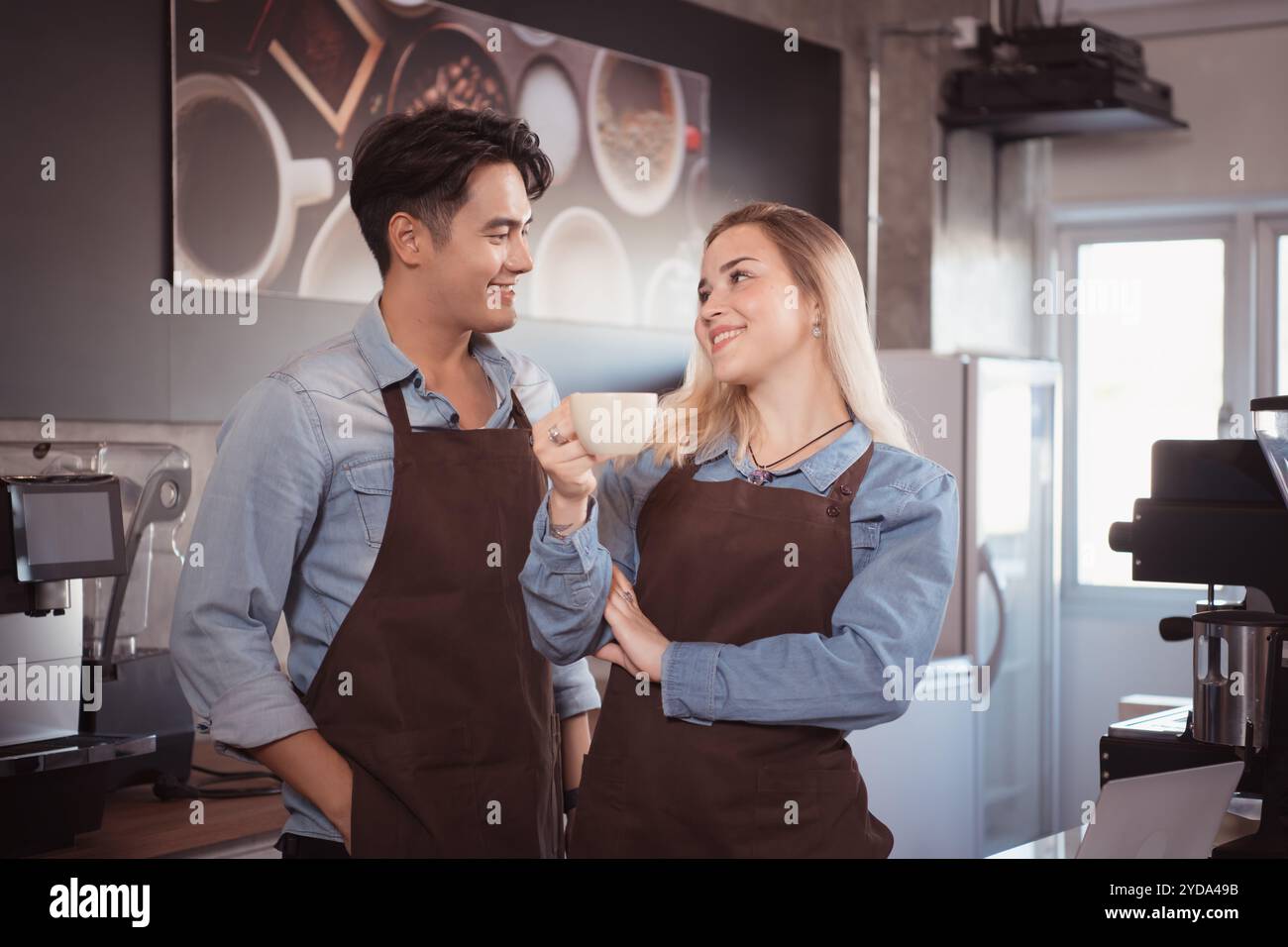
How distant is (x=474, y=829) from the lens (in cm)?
175

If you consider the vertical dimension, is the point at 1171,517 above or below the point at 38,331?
below

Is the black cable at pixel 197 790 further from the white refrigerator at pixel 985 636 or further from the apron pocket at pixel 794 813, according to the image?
the white refrigerator at pixel 985 636

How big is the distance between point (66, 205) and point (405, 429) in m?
1.29

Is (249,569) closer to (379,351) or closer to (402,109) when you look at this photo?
(379,351)

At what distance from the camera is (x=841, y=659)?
5.14 ft

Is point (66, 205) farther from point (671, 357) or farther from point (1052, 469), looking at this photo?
point (1052, 469)

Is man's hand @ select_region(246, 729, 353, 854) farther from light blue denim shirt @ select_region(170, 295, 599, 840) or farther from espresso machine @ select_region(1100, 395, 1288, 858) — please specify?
espresso machine @ select_region(1100, 395, 1288, 858)

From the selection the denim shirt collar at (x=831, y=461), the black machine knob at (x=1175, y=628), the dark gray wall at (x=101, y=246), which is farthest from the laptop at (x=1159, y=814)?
the dark gray wall at (x=101, y=246)

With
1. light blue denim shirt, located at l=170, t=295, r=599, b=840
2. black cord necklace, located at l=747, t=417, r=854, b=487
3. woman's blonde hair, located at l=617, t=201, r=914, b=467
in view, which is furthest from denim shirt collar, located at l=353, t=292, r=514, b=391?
black cord necklace, located at l=747, t=417, r=854, b=487

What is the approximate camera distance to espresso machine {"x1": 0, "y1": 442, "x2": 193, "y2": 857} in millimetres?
2084

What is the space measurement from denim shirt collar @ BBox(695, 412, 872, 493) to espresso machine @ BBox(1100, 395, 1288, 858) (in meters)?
0.54
